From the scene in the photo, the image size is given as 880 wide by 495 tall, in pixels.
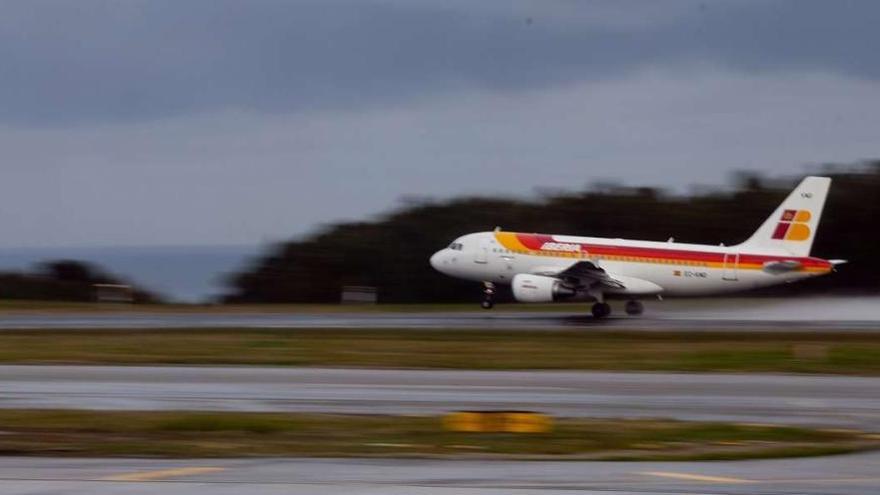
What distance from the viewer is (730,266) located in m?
48.2

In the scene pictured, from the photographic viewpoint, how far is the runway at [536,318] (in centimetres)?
4178

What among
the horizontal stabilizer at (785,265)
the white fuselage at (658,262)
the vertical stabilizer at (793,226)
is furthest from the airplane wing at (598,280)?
the horizontal stabilizer at (785,265)

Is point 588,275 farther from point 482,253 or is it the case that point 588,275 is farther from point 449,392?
point 449,392

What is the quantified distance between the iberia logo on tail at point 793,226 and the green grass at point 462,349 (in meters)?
10.1

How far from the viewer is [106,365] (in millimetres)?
27984

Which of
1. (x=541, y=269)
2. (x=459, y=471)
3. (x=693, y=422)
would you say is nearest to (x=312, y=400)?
(x=693, y=422)

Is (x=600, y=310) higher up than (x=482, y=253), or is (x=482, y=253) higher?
(x=482, y=253)

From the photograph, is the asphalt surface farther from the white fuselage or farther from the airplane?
the white fuselage

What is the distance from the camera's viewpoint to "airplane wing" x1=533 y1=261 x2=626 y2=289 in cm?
4722

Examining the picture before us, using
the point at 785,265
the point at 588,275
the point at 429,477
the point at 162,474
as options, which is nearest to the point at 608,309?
the point at 588,275

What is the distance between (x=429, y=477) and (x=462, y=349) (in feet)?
66.5

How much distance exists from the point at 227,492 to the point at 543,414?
27.2ft

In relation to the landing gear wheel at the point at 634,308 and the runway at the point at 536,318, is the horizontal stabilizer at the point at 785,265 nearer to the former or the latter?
the runway at the point at 536,318

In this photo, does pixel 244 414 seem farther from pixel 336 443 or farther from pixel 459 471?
pixel 459 471
